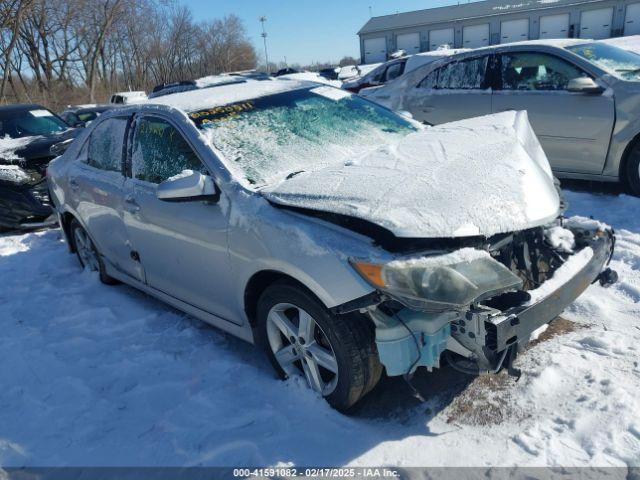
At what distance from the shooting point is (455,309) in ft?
7.28

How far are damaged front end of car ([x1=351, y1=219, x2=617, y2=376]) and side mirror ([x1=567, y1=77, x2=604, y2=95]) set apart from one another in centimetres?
363

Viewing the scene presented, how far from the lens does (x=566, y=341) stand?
10.4 feet

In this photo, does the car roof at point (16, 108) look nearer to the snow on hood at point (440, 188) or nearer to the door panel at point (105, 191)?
the door panel at point (105, 191)

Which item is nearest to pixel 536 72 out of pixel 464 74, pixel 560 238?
pixel 464 74

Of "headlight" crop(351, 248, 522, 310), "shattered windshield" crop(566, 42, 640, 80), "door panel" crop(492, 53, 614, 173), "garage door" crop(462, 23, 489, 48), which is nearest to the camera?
"headlight" crop(351, 248, 522, 310)

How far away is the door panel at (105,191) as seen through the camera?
3983 mm

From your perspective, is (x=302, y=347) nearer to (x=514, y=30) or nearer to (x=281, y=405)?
(x=281, y=405)

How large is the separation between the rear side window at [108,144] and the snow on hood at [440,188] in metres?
1.74

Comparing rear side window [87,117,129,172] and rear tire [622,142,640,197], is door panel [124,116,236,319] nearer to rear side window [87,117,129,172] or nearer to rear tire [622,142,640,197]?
rear side window [87,117,129,172]

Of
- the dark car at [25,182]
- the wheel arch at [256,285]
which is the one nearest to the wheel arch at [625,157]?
the wheel arch at [256,285]

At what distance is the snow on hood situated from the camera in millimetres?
2383

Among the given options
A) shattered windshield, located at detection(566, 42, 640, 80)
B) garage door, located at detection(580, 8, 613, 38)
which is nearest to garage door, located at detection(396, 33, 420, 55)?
garage door, located at detection(580, 8, 613, 38)

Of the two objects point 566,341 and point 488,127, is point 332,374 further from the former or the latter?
point 488,127

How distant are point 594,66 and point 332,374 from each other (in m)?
4.69
